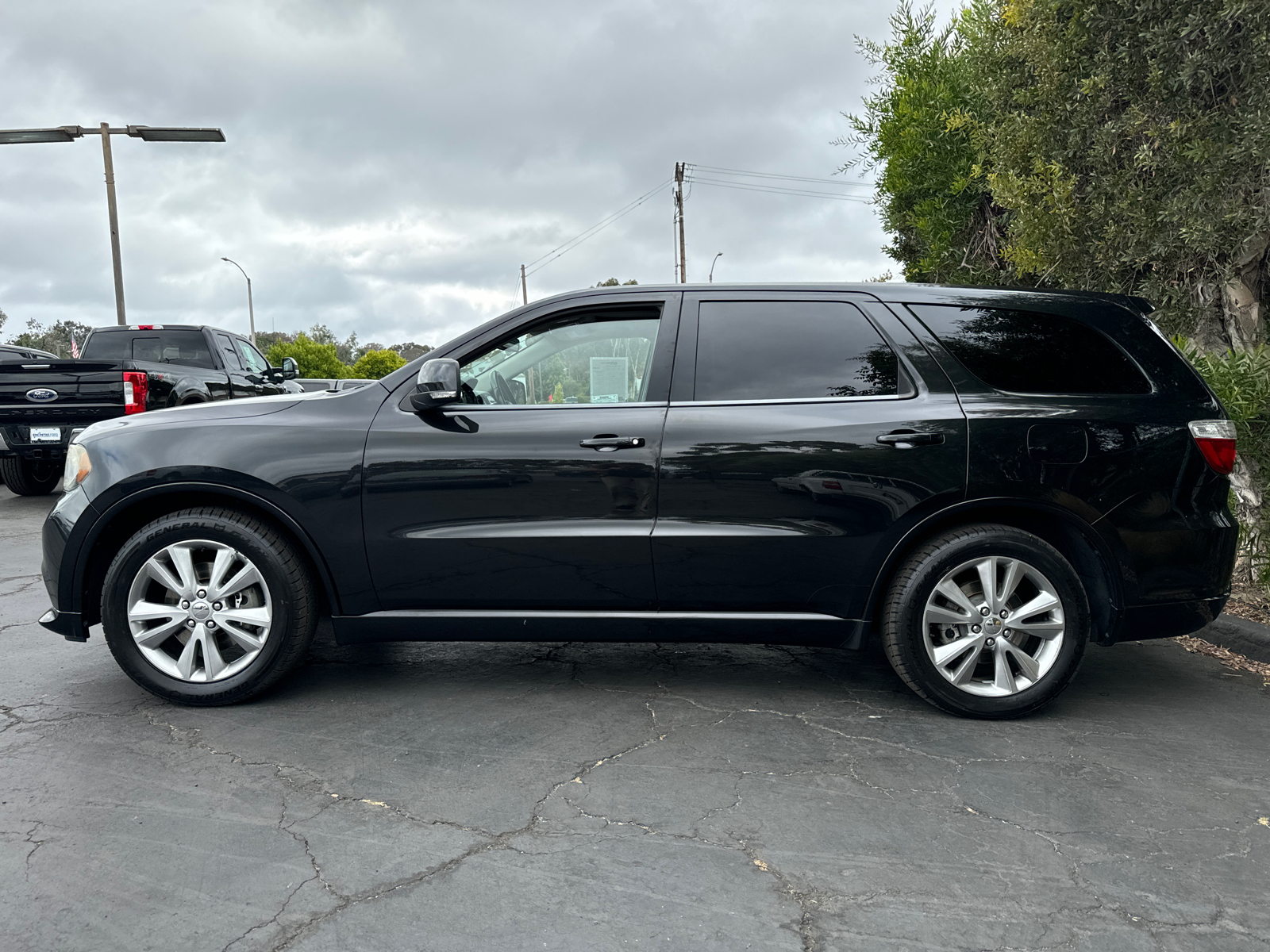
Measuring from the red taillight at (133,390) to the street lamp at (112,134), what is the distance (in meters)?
9.82

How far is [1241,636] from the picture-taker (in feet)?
16.5

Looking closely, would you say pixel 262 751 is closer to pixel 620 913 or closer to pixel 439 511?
pixel 439 511

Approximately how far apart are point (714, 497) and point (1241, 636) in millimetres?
3146

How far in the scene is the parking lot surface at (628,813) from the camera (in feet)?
8.09

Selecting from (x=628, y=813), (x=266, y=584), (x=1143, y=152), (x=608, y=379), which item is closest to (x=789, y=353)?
(x=608, y=379)

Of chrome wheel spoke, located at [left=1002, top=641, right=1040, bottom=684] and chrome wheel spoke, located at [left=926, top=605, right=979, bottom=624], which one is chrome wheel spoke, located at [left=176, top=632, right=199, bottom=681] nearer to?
chrome wheel spoke, located at [left=926, top=605, right=979, bottom=624]

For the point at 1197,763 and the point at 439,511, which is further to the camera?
the point at 439,511

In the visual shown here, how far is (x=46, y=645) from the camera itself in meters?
5.07

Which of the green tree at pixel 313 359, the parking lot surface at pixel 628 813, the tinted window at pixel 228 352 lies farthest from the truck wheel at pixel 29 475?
the green tree at pixel 313 359

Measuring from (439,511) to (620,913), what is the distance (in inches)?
76.0

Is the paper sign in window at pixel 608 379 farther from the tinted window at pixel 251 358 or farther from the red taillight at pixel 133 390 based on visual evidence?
the tinted window at pixel 251 358

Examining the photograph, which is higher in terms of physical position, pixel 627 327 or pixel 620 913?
pixel 627 327

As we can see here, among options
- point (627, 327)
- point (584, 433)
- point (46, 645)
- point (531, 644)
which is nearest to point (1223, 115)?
point (627, 327)

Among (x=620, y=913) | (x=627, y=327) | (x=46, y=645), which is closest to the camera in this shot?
(x=620, y=913)
